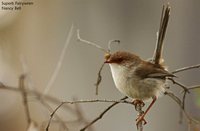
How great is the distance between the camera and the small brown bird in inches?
81.0

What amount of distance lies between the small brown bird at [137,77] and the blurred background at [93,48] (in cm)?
134

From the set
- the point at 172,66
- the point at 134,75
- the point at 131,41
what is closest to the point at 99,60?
the point at 131,41

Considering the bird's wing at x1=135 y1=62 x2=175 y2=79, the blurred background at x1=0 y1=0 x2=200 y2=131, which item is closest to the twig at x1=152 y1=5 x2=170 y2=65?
the bird's wing at x1=135 y1=62 x2=175 y2=79

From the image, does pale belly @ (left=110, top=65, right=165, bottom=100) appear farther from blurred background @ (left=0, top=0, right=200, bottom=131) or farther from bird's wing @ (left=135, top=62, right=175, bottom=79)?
blurred background @ (left=0, top=0, right=200, bottom=131)

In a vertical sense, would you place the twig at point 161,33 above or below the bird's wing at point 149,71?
above

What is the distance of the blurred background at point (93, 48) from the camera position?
370 centimetres

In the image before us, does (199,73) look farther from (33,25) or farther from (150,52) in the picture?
(33,25)

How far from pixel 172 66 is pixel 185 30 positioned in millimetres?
285

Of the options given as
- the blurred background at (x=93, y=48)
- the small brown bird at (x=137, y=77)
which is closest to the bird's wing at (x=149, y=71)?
the small brown bird at (x=137, y=77)

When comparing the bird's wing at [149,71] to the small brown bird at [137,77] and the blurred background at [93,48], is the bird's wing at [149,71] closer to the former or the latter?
the small brown bird at [137,77]

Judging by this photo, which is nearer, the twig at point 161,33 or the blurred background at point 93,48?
the twig at point 161,33

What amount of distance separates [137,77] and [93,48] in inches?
76.7

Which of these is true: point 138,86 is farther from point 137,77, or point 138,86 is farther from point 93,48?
point 93,48

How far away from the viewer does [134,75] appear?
212cm
